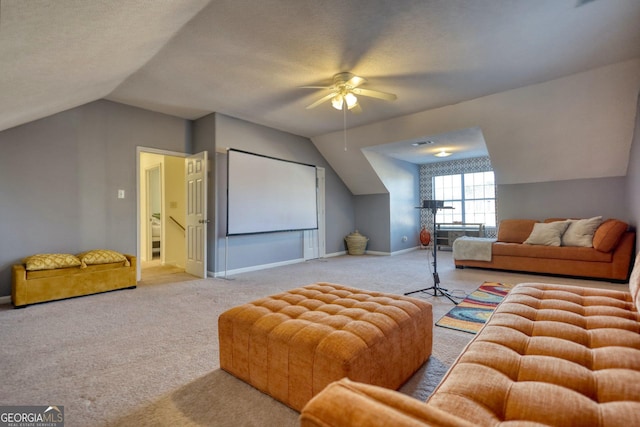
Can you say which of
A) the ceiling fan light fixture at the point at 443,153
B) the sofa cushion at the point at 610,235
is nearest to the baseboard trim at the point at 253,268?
the ceiling fan light fixture at the point at 443,153

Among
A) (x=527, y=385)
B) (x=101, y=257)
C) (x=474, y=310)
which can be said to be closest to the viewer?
(x=527, y=385)

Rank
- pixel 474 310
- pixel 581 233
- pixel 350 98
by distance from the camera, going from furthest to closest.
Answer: pixel 581 233 < pixel 350 98 < pixel 474 310

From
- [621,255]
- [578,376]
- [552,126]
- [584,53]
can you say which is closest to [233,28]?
[578,376]

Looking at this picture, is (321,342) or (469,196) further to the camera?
(469,196)

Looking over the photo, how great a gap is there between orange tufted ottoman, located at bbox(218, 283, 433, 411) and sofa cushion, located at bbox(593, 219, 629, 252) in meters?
3.81

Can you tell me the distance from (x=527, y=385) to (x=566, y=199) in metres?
5.66

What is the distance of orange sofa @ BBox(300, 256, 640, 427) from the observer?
60cm

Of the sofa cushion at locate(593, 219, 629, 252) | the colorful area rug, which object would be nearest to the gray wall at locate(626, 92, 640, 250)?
the sofa cushion at locate(593, 219, 629, 252)

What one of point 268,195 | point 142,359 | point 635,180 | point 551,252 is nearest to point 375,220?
point 268,195

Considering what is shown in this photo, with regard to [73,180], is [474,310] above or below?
below

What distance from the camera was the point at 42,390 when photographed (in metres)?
1.67

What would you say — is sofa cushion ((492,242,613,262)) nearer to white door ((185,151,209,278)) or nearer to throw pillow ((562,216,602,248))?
throw pillow ((562,216,602,248))

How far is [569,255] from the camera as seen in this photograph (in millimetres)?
4320

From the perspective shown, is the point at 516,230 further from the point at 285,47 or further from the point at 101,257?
the point at 101,257
